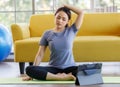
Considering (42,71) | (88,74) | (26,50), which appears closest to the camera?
(88,74)

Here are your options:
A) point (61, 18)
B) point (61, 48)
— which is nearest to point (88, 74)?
point (61, 48)

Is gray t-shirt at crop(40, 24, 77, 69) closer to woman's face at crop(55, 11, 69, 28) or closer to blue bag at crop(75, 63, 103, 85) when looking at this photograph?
woman's face at crop(55, 11, 69, 28)

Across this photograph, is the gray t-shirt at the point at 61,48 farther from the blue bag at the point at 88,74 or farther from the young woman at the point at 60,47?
the blue bag at the point at 88,74

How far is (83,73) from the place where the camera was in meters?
2.24

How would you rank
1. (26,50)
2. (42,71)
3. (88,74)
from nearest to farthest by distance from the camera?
1. (88,74)
2. (42,71)
3. (26,50)

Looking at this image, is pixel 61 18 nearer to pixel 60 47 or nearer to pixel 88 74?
pixel 60 47

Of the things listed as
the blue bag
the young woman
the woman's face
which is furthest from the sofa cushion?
the blue bag

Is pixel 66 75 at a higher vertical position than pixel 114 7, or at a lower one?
lower

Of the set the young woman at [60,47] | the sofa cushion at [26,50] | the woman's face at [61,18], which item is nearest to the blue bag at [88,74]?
the young woman at [60,47]

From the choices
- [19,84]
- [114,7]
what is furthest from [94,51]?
[114,7]

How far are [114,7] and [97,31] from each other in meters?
1.25

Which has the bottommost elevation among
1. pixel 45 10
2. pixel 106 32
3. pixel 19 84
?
pixel 19 84

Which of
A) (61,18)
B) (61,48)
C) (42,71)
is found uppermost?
(61,18)

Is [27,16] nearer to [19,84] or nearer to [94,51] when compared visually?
[94,51]
